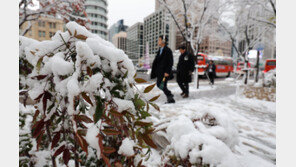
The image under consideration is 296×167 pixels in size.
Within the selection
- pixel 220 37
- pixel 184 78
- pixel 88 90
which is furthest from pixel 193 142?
pixel 220 37

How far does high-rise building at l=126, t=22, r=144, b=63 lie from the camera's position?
3700 inches

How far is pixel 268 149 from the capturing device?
2285 millimetres

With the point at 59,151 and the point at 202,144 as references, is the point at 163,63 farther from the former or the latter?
the point at 59,151

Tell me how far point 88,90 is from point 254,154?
8.18 feet

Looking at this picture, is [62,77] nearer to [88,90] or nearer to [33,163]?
[88,90]

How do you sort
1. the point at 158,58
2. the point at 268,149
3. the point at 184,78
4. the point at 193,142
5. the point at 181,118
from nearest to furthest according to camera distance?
the point at 193,142, the point at 181,118, the point at 268,149, the point at 158,58, the point at 184,78

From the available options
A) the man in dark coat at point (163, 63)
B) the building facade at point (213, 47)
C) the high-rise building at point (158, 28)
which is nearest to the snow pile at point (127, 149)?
the man in dark coat at point (163, 63)

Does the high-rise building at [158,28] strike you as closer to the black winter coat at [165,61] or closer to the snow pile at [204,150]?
the black winter coat at [165,61]

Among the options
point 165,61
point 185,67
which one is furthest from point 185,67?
point 165,61

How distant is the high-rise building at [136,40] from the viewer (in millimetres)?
93975

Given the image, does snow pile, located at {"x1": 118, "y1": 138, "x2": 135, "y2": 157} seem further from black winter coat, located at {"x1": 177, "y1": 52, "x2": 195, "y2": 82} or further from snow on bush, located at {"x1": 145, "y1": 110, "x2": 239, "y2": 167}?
black winter coat, located at {"x1": 177, "y1": 52, "x2": 195, "y2": 82}

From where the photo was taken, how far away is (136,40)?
105312mm

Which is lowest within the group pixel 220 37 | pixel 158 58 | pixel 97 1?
pixel 158 58

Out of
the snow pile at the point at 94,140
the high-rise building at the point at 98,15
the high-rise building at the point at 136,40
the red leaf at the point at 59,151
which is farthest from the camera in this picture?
the high-rise building at the point at 136,40
